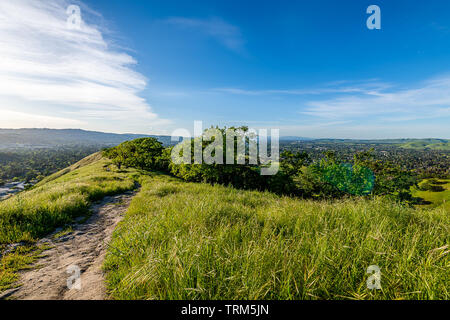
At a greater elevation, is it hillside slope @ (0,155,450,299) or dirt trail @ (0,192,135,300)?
hillside slope @ (0,155,450,299)

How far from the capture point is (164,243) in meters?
3.40

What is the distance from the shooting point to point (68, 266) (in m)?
3.59

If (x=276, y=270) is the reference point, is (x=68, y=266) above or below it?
below

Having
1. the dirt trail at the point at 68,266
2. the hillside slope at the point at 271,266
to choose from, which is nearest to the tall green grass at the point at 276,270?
the hillside slope at the point at 271,266

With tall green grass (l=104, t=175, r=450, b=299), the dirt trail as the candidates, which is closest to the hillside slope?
tall green grass (l=104, t=175, r=450, b=299)

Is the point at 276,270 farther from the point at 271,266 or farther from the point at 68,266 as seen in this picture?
the point at 68,266

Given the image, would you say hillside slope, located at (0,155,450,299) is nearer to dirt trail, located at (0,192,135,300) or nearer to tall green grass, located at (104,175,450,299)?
tall green grass, located at (104,175,450,299)

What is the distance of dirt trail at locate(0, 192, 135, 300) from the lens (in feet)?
9.05

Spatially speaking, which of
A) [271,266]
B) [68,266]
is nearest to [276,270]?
[271,266]

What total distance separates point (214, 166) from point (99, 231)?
21.6 m

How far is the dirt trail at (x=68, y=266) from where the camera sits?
9.05ft

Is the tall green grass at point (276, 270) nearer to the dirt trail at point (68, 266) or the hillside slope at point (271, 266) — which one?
the hillside slope at point (271, 266)
